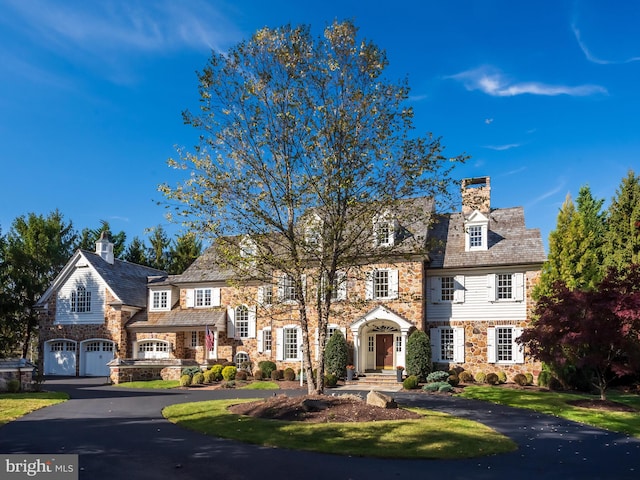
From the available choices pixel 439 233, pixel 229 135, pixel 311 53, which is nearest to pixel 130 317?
pixel 439 233

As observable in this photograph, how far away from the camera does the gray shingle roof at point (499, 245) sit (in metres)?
28.9

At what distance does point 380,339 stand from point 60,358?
21.7 meters

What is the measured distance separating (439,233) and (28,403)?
22.3 meters

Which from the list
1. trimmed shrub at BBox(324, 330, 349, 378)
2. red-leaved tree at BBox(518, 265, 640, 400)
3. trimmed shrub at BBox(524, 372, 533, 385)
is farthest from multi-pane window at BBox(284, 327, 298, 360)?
red-leaved tree at BBox(518, 265, 640, 400)

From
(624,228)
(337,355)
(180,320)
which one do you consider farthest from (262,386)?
(624,228)

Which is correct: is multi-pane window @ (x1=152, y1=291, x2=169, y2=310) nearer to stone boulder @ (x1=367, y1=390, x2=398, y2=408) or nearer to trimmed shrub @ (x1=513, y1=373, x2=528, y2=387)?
trimmed shrub @ (x1=513, y1=373, x2=528, y2=387)

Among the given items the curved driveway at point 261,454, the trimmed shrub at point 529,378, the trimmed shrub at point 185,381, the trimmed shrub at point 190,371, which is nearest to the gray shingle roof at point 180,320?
the trimmed shrub at point 190,371

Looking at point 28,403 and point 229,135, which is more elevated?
point 229,135

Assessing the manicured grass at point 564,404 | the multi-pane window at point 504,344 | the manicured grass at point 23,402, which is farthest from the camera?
the multi-pane window at point 504,344

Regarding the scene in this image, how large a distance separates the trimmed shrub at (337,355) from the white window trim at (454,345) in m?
4.73

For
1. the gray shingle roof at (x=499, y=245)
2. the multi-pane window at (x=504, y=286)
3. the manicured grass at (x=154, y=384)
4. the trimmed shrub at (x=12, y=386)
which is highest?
the gray shingle roof at (x=499, y=245)

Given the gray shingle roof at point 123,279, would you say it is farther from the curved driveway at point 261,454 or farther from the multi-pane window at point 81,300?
the curved driveway at point 261,454

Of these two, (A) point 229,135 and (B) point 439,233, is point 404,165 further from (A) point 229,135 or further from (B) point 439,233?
(B) point 439,233

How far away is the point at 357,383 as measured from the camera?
2773cm
